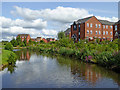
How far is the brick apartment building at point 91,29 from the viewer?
47312mm

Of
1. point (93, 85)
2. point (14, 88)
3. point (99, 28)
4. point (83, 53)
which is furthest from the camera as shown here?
point (99, 28)

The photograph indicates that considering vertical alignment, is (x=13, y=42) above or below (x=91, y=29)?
below

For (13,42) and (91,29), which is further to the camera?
(13,42)

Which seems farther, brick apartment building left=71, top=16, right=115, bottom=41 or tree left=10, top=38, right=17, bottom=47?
tree left=10, top=38, right=17, bottom=47

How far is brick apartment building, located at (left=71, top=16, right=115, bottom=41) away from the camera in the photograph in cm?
4731

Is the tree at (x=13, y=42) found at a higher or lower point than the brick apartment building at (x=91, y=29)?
lower

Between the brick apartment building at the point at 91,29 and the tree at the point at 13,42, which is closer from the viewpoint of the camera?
the brick apartment building at the point at 91,29

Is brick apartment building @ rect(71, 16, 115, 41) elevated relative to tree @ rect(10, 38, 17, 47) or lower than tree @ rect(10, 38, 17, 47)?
elevated

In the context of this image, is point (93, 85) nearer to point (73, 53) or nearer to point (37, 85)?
point (37, 85)

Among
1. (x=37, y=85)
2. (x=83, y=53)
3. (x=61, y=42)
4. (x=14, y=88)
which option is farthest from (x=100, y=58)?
(x=61, y=42)

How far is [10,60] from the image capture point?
19.1 m

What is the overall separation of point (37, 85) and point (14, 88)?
→ 1815mm

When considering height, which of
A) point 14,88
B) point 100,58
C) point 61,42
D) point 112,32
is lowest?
point 14,88

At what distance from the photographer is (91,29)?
48312 mm
